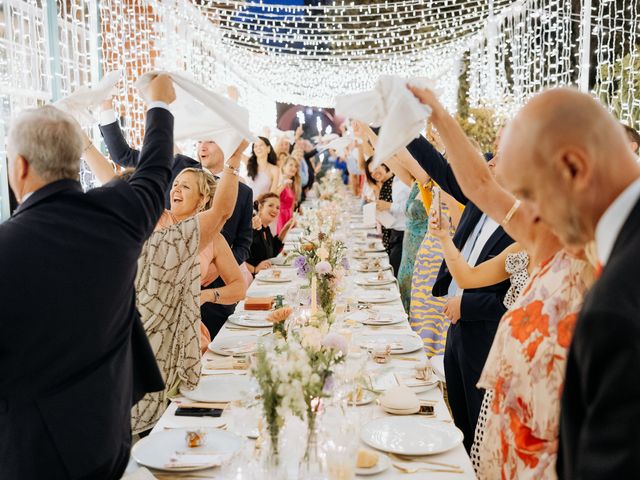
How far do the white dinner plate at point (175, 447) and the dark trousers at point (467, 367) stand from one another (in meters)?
1.29

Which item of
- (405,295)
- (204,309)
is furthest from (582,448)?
(405,295)

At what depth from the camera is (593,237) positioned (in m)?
1.03

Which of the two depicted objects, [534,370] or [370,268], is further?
[370,268]

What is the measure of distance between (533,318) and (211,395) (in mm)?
1189

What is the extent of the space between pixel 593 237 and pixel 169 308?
5.56ft

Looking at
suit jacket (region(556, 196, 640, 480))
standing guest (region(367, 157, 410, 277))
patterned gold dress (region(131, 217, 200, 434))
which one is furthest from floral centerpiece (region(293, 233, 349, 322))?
standing guest (region(367, 157, 410, 277))

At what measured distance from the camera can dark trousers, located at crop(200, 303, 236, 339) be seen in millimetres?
3688

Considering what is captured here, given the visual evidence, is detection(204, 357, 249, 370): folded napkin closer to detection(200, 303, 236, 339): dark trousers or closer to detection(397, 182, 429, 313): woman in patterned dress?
detection(200, 303, 236, 339): dark trousers

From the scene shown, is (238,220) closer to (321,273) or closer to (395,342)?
(321,273)

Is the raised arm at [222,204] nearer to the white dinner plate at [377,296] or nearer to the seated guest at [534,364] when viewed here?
the seated guest at [534,364]

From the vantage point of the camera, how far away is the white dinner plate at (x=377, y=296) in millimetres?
3902

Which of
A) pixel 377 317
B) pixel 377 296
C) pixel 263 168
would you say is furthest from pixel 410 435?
pixel 263 168

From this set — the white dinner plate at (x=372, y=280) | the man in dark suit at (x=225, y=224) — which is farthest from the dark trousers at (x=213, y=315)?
the white dinner plate at (x=372, y=280)

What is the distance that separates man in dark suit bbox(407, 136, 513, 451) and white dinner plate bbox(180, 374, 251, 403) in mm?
976
